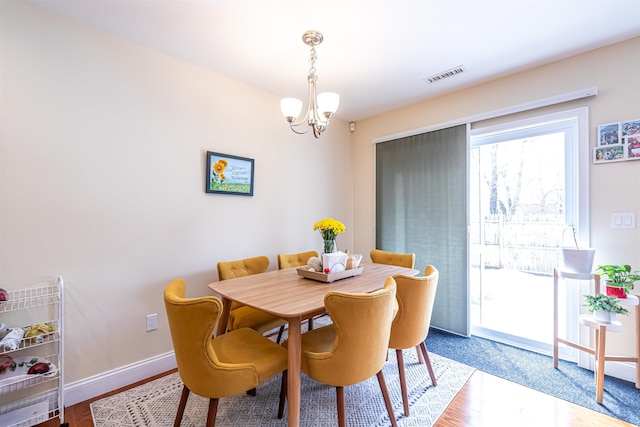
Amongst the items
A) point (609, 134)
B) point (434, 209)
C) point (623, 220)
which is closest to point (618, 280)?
point (623, 220)

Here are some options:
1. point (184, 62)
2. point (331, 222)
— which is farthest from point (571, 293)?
point (184, 62)

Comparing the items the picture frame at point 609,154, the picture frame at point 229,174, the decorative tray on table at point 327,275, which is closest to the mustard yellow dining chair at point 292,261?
the decorative tray on table at point 327,275

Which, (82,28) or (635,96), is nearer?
(82,28)

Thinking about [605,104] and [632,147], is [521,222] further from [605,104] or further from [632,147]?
[605,104]

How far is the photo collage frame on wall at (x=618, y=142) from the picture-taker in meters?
→ 1.98

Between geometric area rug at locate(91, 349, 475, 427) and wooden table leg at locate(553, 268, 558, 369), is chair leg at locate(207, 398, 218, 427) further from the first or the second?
wooden table leg at locate(553, 268, 558, 369)

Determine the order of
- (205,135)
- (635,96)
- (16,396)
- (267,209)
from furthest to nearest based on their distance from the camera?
(267,209)
(205,135)
(635,96)
(16,396)

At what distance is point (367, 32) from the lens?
1.94 m

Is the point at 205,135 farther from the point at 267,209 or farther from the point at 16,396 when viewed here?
the point at 16,396

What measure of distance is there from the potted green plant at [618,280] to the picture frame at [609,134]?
3.09 feet

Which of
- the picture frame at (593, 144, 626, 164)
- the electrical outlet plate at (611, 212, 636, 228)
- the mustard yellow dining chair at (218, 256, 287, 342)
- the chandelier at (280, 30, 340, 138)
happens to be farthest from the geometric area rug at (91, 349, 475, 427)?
the picture frame at (593, 144, 626, 164)

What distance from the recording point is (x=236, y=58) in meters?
2.28

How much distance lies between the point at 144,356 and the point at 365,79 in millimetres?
3061

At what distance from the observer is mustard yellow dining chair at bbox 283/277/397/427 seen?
127 centimetres
